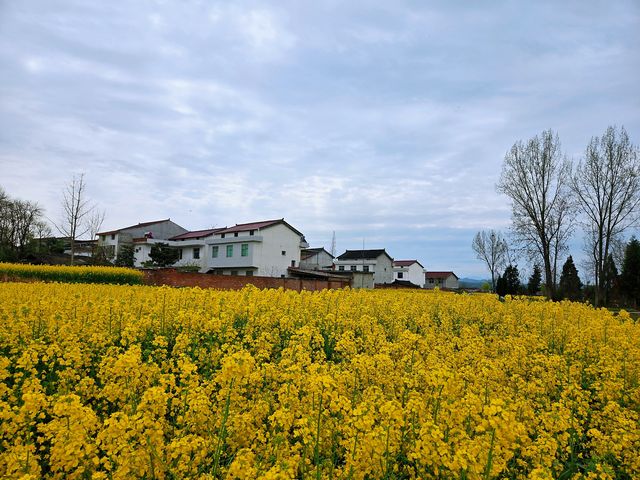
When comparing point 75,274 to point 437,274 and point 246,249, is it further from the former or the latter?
point 437,274

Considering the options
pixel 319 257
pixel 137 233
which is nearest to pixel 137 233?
pixel 137 233

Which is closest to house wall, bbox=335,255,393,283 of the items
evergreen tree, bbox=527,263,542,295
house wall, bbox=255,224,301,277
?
house wall, bbox=255,224,301,277

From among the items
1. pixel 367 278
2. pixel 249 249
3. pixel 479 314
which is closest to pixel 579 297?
pixel 367 278

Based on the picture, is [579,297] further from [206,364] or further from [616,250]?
[206,364]

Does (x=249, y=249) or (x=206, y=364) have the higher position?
(x=249, y=249)

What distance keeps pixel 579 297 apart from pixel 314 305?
1472 inches

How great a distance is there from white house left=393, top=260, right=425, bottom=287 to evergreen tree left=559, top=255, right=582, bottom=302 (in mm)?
32132

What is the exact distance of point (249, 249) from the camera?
4131 cm

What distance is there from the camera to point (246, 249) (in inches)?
1638

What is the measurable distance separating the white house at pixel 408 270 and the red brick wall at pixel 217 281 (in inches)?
2092

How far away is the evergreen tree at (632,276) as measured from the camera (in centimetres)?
3259

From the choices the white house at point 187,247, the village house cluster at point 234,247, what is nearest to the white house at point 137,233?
the village house cluster at point 234,247

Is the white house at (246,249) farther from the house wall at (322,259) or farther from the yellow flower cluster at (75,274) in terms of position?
the yellow flower cluster at (75,274)

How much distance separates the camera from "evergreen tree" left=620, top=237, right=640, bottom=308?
3259cm
